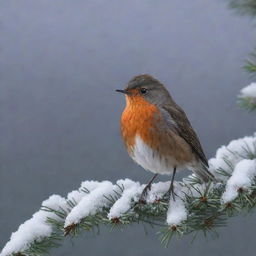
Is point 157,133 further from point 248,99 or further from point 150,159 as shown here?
point 248,99

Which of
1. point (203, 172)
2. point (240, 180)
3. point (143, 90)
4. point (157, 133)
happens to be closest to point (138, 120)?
point (157, 133)

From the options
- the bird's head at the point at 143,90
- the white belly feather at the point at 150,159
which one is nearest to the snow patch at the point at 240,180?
the white belly feather at the point at 150,159

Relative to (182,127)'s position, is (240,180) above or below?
below

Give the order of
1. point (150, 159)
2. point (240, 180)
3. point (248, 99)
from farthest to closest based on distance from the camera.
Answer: point (150, 159), point (248, 99), point (240, 180)

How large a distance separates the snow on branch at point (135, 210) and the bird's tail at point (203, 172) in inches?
4.6

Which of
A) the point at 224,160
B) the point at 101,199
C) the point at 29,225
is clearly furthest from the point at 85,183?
the point at 224,160

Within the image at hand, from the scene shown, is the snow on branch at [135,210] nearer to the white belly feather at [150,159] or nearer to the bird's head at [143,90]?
the white belly feather at [150,159]

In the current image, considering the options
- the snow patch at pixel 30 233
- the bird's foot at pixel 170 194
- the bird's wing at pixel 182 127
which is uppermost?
the bird's wing at pixel 182 127

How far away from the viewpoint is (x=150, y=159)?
97.7 inches

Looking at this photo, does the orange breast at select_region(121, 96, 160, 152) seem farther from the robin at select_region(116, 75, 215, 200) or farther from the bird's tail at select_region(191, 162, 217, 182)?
the bird's tail at select_region(191, 162, 217, 182)

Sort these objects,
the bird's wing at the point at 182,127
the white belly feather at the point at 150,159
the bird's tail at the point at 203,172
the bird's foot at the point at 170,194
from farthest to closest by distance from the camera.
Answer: the bird's wing at the point at 182,127, the white belly feather at the point at 150,159, the bird's tail at the point at 203,172, the bird's foot at the point at 170,194

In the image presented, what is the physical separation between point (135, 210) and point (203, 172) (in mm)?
564

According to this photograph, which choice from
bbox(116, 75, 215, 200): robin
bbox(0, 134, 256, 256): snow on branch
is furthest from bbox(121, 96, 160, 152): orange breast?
bbox(0, 134, 256, 256): snow on branch

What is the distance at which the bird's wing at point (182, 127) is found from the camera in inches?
102
